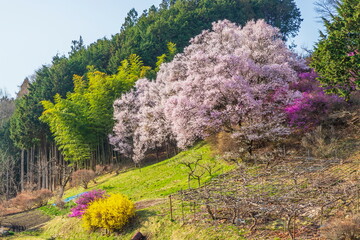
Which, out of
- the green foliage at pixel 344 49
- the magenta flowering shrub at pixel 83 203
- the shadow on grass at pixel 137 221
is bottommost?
the shadow on grass at pixel 137 221

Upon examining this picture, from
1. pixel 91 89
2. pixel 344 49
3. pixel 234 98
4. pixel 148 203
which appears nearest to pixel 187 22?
Answer: pixel 91 89

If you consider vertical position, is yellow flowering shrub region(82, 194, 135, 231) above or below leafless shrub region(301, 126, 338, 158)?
below

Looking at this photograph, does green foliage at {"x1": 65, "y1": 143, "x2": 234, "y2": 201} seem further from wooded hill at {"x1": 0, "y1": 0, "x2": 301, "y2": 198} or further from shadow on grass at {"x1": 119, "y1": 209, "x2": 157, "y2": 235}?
wooded hill at {"x1": 0, "y1": 0, "x2": 301, "y2": 198}

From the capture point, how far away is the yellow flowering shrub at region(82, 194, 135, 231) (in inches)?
484

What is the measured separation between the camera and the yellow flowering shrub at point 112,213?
12.3 m

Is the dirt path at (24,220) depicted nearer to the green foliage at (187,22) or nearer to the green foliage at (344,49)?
the green foliage at (344,49)

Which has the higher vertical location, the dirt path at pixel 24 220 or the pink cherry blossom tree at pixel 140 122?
the pink cherry blossom tree at pixel 140 122

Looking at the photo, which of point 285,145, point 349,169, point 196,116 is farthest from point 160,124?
point 349,169

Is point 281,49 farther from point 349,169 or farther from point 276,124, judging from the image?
point 349,169

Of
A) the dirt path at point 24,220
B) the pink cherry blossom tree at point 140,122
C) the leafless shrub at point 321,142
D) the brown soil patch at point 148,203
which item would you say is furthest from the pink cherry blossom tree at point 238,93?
the dirt path at point 24,220

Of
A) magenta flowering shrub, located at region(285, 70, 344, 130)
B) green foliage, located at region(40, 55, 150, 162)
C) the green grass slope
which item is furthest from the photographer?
green foliage, located at region(40, 55, 150, 162)

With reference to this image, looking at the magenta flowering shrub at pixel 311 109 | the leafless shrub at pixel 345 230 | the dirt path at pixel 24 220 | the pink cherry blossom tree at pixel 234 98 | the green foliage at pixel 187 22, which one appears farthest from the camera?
the green foliage at pixel 187 22

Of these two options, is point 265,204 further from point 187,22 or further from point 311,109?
point 187,22

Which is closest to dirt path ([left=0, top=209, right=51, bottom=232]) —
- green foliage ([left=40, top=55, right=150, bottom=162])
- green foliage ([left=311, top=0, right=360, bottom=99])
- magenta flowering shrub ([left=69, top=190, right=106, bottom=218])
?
magenta flowering shrub ([left=69, top=190, right=106, bottom=218])
